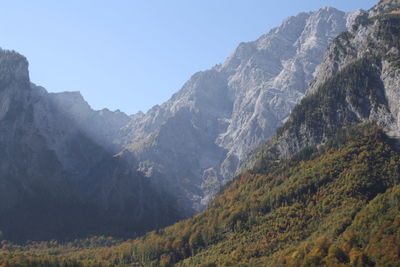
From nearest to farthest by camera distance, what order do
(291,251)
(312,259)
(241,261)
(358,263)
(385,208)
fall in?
1. (358,263)
2. (312,259)
3. (385,208)
4. (291,251)
5. (241,261)

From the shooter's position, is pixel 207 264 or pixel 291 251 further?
pixel 207 264

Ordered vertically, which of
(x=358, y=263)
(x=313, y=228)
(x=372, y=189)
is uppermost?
(x=372, y=189)

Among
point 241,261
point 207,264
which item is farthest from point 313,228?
point 207,264

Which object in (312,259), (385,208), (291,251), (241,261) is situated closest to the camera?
(312,259)

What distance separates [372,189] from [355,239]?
48.6 m

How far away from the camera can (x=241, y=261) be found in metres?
191

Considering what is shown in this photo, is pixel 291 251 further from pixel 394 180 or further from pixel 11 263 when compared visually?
pixel 11 263

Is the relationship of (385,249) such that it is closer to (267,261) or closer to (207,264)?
(267,261)

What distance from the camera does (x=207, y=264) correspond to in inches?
7697

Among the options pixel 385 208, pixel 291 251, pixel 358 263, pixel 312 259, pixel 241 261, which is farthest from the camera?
pixel 241 261

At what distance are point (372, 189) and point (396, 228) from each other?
5199cm

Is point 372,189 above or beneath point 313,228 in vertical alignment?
above

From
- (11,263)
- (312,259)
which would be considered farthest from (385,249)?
(11,263)

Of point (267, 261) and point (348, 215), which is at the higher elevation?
point (348, 215)
